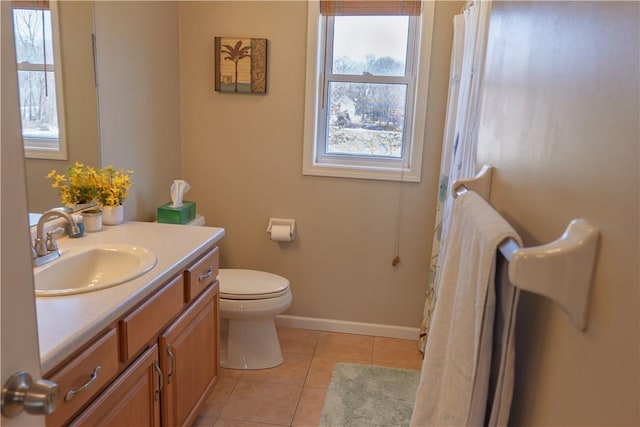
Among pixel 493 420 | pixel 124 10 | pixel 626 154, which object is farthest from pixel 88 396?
pixel 124 10

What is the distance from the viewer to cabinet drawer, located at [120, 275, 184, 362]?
1.43m

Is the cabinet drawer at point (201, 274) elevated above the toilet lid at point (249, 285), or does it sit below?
above

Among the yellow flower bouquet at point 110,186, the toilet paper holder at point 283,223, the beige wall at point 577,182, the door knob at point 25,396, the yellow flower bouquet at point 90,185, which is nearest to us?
the beige wall at point 577,182

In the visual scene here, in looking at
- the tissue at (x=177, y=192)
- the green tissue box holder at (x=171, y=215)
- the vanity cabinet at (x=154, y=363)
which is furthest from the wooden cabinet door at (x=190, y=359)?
the tissue at (x=177, y=192)

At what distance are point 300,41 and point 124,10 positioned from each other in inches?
36.3

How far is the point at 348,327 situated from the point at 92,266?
5.69 ft

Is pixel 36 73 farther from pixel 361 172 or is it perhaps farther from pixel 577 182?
pixel 577 182

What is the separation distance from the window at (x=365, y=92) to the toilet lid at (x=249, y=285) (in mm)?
665

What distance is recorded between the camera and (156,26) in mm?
2619

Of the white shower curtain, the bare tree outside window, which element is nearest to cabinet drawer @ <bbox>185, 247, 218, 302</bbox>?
the bare tree outside window

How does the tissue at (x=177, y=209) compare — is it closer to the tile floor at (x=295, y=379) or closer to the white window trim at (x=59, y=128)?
the white window trim at (x=59, y=128)

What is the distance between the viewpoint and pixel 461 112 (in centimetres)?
234

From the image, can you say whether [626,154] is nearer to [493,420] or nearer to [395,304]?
[493,420]

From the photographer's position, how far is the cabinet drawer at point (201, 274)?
1867mm
